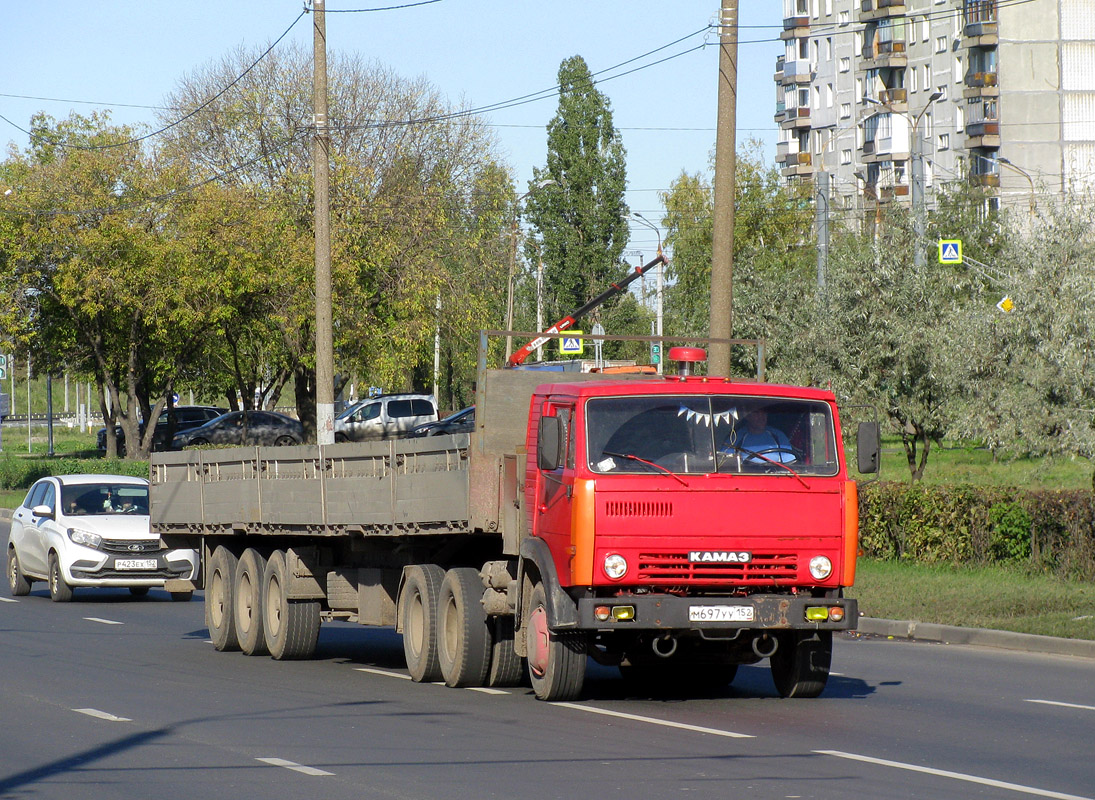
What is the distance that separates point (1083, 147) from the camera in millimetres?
79250

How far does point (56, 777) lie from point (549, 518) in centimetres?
373

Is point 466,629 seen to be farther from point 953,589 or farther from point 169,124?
point 169,124

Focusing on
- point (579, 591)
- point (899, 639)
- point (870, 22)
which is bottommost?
point (899, 639)

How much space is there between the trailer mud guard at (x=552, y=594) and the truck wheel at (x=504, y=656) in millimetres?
1293

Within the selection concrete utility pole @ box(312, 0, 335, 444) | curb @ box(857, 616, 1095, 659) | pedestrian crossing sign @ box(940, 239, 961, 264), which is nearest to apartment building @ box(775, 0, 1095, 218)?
pedestrian crossing sign @ box(940, 239, 961, 264)

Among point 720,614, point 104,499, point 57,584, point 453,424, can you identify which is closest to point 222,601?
point 57,584

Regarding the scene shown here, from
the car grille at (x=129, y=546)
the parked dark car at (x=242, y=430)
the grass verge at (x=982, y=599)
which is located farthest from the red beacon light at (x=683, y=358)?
the parked dark car at (x=242, y=430)

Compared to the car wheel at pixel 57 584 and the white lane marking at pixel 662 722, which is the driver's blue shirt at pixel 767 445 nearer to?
the white lane marking at pixel 662 722

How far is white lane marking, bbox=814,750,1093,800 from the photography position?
7688 millimetres

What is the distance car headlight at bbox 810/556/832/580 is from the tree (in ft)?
184

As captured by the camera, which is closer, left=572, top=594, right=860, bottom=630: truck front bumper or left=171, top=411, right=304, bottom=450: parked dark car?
left=572, top=594, right=860, bottom=630: truck front bumper

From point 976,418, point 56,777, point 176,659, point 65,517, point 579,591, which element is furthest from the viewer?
point 976,418

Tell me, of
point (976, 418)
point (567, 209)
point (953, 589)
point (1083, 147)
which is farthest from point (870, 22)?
point (953, 589)

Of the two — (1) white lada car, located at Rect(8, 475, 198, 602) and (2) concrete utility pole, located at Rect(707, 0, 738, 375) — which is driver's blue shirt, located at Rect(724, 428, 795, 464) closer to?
(2) concrete utility pole, located at Rect(707, 0, 738, 375)
